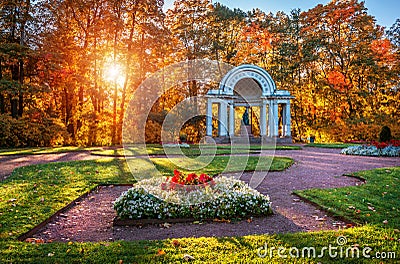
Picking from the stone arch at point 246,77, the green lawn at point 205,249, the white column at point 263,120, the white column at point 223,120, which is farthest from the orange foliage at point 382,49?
the green lawn at point 205,249

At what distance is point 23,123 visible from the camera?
17234mm

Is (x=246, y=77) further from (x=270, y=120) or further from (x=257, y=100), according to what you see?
(x=270, y=120)

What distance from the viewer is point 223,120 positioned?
22797 millimetres

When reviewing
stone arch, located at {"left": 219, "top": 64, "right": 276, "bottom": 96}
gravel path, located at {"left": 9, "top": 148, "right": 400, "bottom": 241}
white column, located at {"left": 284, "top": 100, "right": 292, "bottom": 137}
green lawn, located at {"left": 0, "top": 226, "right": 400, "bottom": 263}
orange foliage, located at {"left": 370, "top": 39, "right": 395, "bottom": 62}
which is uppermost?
orange foliage, located at {"left": 370, "top": 39, "right": 395, "bottom": 62}

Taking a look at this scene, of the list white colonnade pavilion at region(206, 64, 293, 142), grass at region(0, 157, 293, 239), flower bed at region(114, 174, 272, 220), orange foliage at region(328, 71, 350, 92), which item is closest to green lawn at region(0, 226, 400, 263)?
grass at region(0, 157, 293, 239)

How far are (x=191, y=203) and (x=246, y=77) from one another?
19005 mm

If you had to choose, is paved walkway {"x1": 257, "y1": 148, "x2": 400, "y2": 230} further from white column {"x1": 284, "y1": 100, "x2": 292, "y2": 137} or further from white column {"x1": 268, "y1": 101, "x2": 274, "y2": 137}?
white column {"x1": 284, "y1": 100, "x2": 292, "y2": 137}

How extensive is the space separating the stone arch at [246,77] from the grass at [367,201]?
16.0 m

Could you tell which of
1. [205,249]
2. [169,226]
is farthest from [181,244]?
[169,226]

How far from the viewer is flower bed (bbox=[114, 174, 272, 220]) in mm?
4508

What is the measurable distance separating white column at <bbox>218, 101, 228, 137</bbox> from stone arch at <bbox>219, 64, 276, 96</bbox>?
0.95 meters

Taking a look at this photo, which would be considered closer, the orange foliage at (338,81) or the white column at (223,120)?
the white column at (223,120)

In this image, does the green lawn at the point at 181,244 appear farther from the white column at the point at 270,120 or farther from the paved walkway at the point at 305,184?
the white column at the point at 270,120

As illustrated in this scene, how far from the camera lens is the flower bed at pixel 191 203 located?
4.51 m
